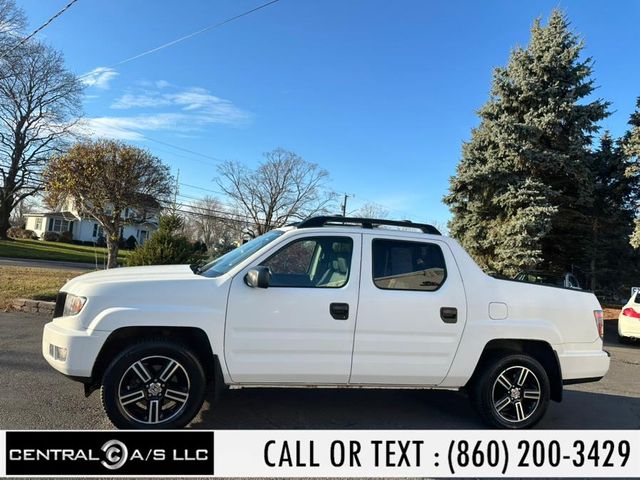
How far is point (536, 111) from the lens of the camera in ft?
57.7

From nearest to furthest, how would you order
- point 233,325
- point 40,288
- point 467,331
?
1. point 233,325
2. point 467,331
3. point 40,288

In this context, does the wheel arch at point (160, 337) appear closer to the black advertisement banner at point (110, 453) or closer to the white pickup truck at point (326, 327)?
the white pickup truck at point (326, 327)

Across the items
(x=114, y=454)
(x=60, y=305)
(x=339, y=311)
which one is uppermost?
(x=339, y=311)

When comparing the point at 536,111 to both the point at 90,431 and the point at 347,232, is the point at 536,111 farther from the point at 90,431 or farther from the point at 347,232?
the point at 90,431

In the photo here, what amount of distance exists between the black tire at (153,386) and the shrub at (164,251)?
8108mm

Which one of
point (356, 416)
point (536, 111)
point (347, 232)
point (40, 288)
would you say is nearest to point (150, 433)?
point (356, 416)

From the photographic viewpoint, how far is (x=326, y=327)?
421cm

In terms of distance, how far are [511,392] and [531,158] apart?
14.3 metres

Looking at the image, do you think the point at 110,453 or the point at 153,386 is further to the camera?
the point at 153,386

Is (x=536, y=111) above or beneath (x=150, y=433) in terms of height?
above

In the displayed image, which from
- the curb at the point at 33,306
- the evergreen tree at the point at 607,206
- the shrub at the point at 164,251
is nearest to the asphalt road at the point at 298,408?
the curb at the point at 33,306

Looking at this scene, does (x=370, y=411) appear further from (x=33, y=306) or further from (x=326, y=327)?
(x=33, y=306)

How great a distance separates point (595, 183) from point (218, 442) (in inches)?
736

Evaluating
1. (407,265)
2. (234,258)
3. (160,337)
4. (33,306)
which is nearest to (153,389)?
(160,337)
